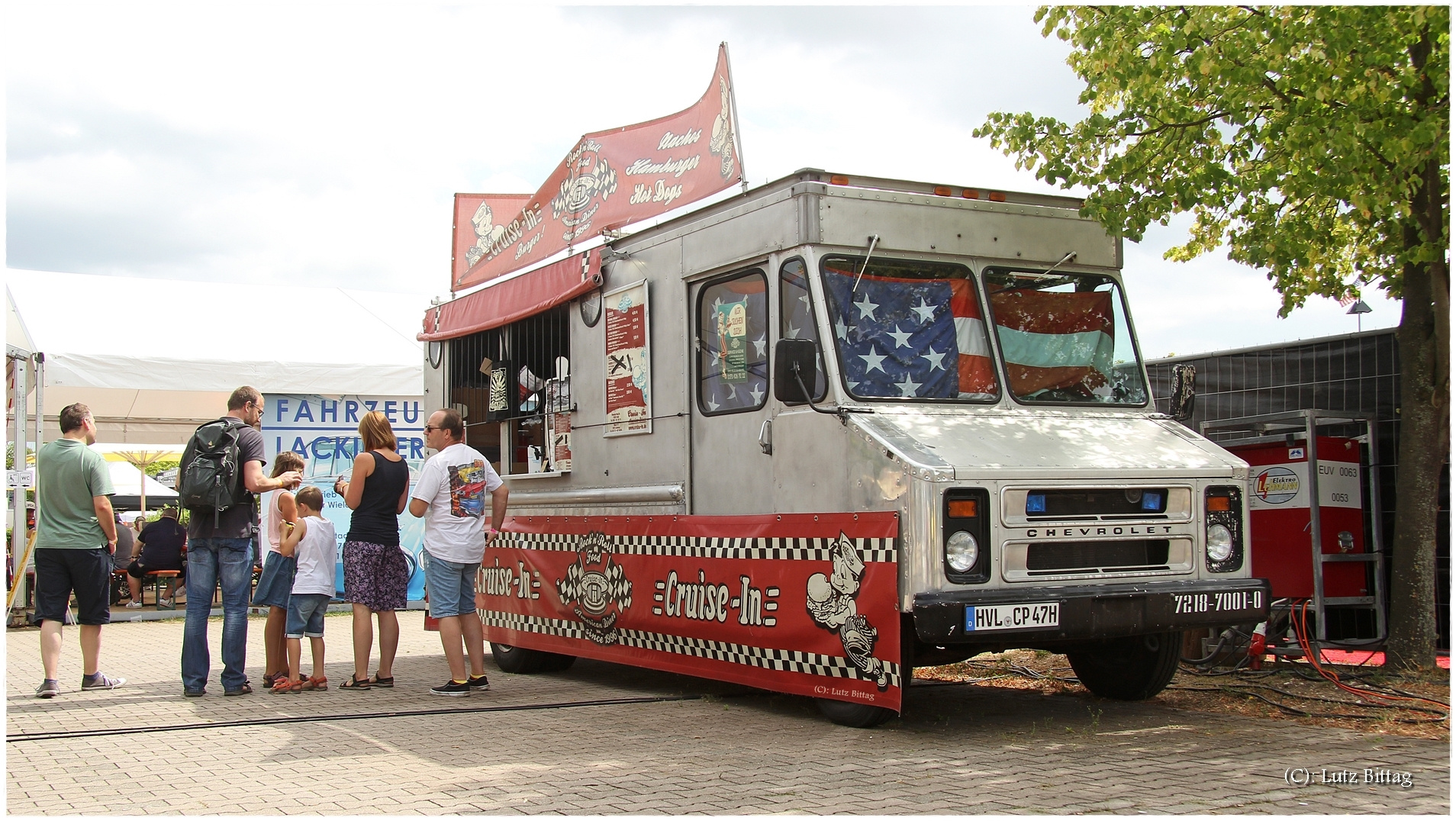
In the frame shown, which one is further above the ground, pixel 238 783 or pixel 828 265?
pixel 828 265

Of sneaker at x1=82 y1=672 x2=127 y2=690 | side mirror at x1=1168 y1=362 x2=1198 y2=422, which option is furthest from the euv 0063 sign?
sneaker at x1=82 y1=672 x2=127 y2=690

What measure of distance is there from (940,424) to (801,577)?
1059 mm

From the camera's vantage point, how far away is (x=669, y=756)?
595 centimetres

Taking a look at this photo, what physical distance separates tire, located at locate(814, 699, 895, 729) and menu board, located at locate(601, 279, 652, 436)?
2.13m

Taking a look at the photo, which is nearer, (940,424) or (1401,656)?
(940,424)

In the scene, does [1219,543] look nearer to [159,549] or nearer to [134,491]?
[159,549]

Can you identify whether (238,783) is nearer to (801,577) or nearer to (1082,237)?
(801,577)

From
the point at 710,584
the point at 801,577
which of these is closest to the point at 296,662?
the point at 710,584

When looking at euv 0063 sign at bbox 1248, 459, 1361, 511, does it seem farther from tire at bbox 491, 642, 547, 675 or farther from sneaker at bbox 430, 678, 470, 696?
sneaker at bbox 430, 678, 470, 696

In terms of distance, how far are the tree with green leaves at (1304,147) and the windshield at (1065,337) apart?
1.50 ft

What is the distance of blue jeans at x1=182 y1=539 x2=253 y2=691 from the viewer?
8047 millimetres

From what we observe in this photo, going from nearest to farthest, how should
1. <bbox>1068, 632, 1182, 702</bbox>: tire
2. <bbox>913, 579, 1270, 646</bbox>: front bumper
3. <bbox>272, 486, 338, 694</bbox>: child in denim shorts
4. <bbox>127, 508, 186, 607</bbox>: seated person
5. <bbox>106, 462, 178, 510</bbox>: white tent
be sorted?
<bbox>913, 579, 1270, 646</bbox>: front bumper → <bbox>1068, 632, 1182, 702</bbox>: tire → <bbox>272, 486, 338, 694</bbox>: child in denim shorts → <bbox>127, 508, 186, 607</bbox>: seated person → <bbox>106, 462, 178, 510</bbox>: white tent

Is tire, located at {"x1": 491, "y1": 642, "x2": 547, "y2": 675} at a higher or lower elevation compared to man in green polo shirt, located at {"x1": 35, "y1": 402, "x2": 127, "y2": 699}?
lower

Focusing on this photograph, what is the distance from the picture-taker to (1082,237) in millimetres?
7586
